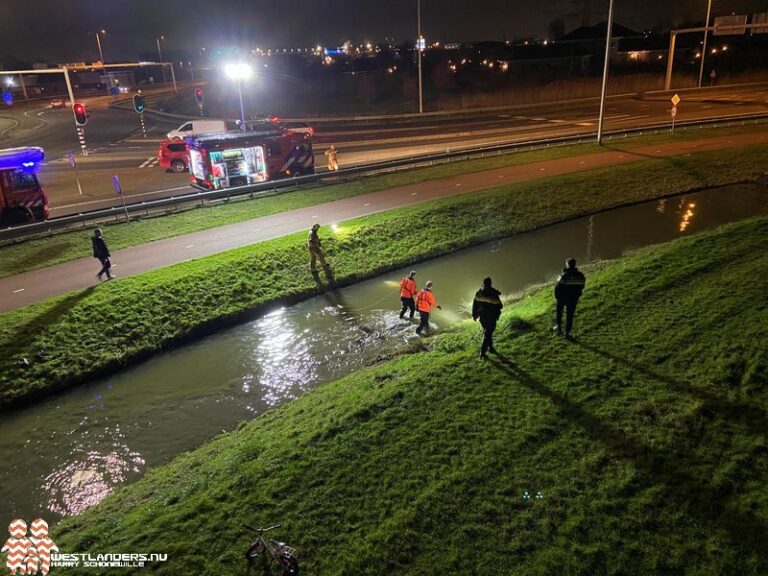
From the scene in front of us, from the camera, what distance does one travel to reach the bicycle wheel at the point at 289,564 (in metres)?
6.10

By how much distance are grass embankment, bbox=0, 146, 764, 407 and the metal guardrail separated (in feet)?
21.1

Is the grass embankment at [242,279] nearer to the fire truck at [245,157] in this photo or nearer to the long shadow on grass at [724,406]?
the fire truck at [245,157]

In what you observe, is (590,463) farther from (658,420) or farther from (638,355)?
(638,355)

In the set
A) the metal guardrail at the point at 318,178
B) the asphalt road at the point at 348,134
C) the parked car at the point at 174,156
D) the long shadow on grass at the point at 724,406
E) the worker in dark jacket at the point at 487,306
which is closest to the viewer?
the long shadow on grass at the point at 724,406

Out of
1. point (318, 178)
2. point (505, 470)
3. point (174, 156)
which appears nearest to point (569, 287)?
point (505, 470)

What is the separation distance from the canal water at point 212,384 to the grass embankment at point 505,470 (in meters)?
1.01

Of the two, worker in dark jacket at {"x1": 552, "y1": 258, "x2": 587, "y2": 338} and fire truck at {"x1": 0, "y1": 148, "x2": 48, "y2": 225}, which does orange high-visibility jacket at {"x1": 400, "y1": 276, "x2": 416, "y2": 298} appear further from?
fire truck at {"x1": 0, "y1": 148, "x2": 48, "y2": 225}

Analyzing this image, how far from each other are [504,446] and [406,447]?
151 centimetres

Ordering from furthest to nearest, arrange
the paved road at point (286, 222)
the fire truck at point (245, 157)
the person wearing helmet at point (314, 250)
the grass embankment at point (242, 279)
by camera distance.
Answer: the fire truck at point (245, 157) → the person wearing helmet at point (314, 250) → the paved road at point (286, 222) → the grass embankment at point (242, 279)

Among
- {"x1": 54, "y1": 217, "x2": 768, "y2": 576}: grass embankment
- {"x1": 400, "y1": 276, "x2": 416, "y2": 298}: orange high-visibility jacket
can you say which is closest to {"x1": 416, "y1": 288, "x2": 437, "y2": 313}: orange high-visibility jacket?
{"x1": 400, "y1": 276, "x2": 416, "y2": 298}: orange high-visibility jacket

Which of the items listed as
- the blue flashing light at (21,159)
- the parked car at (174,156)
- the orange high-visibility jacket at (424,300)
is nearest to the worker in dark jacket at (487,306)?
the orange high-visibility jacket at (424,300)

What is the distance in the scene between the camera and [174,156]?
3006cm

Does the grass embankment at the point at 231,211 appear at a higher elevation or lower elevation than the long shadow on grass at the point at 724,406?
higher

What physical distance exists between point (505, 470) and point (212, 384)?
7.12m
